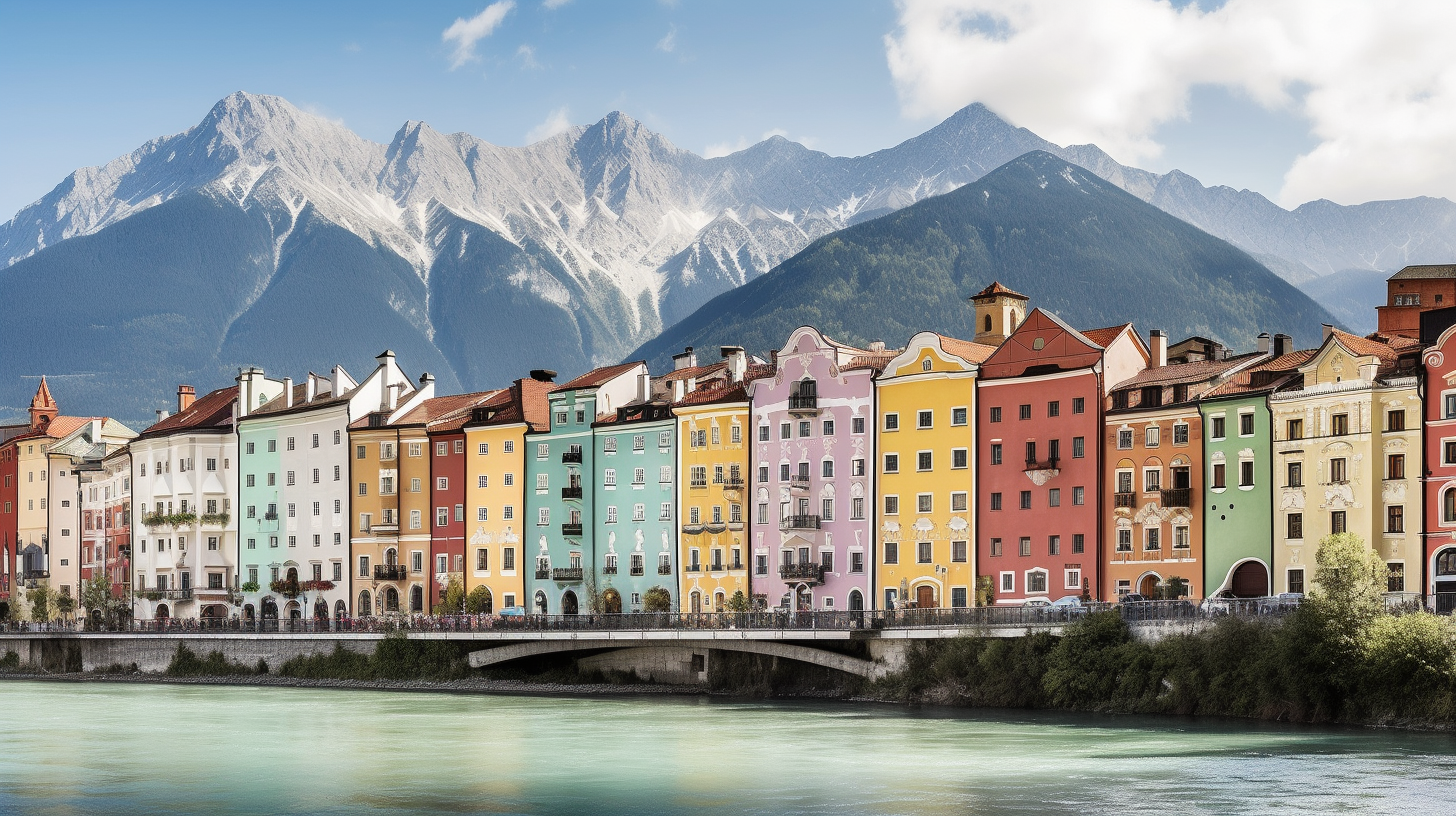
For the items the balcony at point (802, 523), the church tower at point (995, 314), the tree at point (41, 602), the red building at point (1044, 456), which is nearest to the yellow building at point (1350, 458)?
the red building at point (1044, 456)

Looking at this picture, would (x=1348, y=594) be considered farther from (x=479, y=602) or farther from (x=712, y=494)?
(x=479, y=602)

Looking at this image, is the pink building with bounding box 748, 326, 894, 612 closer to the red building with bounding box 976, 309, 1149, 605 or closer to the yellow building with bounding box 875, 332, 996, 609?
the yellow building with bounding box 875, 332, 996, 609

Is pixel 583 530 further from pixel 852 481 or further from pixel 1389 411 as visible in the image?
pixel 1389 411

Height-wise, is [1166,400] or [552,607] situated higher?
[1166,400]

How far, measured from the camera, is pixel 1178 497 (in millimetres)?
79812

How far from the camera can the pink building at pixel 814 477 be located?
92.8 meters

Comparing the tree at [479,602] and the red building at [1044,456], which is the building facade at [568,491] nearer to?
the tree at [479,602]

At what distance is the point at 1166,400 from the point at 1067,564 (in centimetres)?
910

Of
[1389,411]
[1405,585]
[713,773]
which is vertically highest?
[1389,411]

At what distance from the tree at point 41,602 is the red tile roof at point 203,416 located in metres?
16.7

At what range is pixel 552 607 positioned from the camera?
104 meters

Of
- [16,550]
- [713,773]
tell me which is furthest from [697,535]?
[16,550]

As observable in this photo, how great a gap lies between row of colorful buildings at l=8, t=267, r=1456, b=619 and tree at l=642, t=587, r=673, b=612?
146mm

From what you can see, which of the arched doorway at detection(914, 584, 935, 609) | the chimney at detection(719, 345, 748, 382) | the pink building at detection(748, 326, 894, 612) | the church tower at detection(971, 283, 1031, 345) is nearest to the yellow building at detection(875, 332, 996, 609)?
the arched doorway at detection(914, 584, 935, 609)
